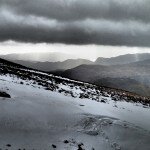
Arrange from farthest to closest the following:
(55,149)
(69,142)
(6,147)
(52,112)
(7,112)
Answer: (52,112), (7,112), (69,142), (55,149), (6,147)

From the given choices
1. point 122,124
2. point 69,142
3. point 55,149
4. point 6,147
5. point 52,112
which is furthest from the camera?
point 122,124

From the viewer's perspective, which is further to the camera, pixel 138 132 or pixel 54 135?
pixel 138 132

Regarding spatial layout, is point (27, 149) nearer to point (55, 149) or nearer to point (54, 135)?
point (55, 149)

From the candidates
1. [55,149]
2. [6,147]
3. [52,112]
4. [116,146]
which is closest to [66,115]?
[52,112]

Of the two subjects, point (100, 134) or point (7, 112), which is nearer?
point (7, 112)

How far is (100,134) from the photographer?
21.0 meters

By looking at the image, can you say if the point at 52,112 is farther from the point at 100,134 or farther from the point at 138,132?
the point at 138,132

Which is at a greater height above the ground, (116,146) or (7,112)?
(7,112)

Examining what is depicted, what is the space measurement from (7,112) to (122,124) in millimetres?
9862

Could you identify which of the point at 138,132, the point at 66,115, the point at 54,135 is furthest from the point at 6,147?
the point at 138,132

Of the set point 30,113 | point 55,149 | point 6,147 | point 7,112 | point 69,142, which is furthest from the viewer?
point 30,113

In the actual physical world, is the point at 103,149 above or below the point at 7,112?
below

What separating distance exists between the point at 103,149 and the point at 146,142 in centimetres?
491

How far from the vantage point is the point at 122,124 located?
25391 millimetres
